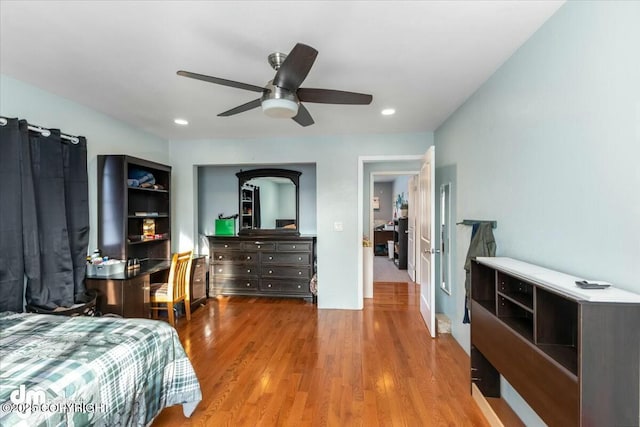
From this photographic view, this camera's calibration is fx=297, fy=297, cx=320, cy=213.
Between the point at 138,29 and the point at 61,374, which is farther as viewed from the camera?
the point at 138,29

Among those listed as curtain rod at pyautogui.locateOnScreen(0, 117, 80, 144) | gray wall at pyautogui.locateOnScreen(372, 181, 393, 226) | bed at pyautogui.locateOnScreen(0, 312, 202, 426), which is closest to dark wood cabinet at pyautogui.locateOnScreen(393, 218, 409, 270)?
gray wall at pyautogui.locateOnScreen(372, 181, 393, 226)

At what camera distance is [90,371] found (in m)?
1.38

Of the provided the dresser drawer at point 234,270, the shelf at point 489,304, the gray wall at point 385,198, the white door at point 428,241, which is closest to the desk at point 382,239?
the gray wall at point 385,198

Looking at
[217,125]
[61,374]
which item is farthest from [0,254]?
[217,125]

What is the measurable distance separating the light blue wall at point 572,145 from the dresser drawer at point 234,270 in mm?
3365

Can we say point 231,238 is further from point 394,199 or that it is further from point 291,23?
point 394,199

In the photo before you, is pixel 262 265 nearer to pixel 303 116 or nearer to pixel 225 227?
pixel 225 227

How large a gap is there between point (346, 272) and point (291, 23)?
3170mm

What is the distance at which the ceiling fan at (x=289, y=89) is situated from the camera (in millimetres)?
1561

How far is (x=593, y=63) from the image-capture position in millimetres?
1314

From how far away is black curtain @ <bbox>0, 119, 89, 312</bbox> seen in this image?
227 centimetres

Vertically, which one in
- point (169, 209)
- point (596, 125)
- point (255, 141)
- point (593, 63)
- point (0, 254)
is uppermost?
point (255, 141)

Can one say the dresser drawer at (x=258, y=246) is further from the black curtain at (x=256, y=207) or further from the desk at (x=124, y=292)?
the desk at (x=124, y=292)

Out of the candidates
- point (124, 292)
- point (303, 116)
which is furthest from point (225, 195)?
point (303, 116)
